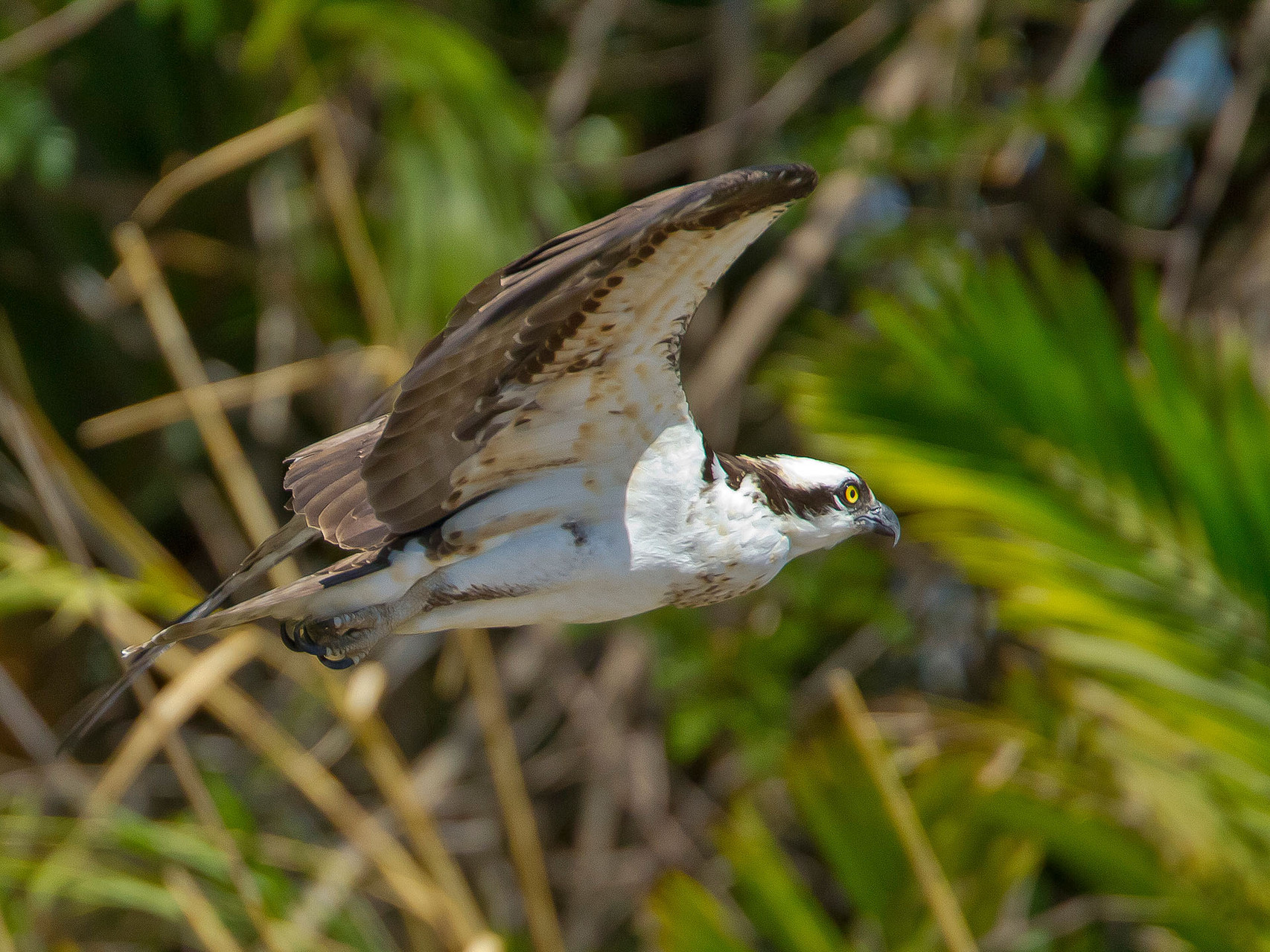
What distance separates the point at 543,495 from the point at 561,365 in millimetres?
255

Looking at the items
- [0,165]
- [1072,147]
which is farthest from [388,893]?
[1072,147]

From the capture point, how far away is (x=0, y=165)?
4.48 meters

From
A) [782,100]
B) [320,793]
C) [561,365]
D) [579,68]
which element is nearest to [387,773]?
[320,793]

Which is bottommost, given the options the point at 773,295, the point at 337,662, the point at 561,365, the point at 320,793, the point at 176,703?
the point at 773,295

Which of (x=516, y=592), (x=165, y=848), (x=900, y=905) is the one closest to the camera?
(x=516, y=592)

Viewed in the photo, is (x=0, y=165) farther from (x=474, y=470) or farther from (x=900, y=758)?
(x=900, y=758)

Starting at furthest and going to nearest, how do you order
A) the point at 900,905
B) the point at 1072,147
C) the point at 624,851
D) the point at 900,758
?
1. the point at 624,851
2. the point at 1072,147
3. the point at 900,758
4. the point at 900,905

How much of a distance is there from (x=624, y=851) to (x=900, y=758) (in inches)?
85.4

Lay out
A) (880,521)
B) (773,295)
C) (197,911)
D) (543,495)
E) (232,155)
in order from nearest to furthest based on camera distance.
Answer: (543,495) → (880,521) → (232,155) → (197,911) → (773,295)

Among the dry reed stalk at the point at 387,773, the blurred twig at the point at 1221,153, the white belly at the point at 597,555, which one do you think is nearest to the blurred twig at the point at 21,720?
the dry reed stalk at the point at 387,773

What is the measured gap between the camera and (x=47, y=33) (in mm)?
4758

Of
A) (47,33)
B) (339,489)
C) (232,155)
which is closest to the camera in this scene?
(339,489)

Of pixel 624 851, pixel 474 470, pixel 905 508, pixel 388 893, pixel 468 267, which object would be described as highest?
pixel 474 470

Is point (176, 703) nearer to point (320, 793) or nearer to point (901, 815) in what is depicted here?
point (320, 793)
